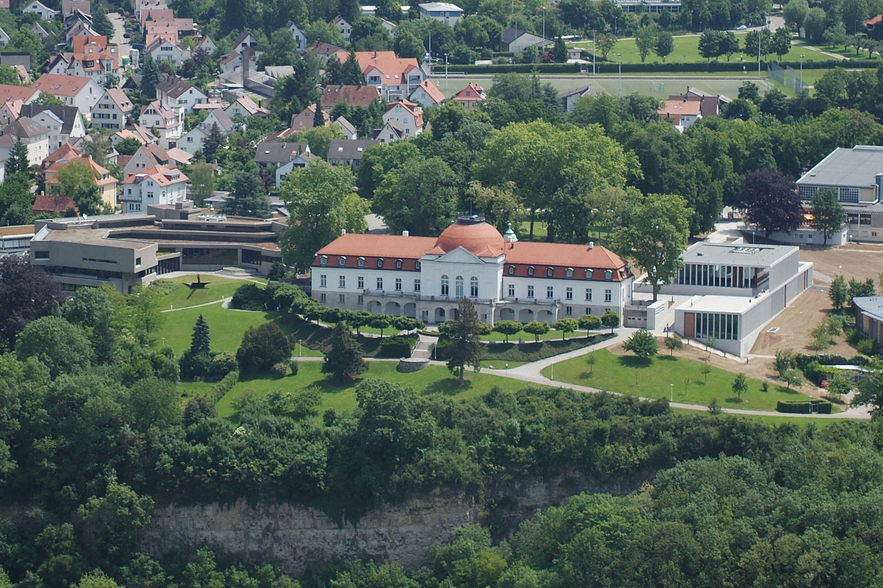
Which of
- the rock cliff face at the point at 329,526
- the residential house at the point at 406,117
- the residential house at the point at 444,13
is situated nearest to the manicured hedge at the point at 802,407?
the rock cliff face at the point at 329,526

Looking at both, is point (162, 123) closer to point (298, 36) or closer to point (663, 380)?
point (298, 36)

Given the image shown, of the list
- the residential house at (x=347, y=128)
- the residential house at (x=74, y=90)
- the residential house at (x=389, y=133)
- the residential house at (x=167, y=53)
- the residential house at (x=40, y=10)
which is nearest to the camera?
the residential house at (x=389, y=133)

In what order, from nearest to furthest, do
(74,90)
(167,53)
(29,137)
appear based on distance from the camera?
(29,137) < (74,90) < (167,53)

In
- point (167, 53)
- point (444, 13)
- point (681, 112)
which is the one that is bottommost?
point (681, 112)

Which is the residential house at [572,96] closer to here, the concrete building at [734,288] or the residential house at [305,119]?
the residential house at [305,119]

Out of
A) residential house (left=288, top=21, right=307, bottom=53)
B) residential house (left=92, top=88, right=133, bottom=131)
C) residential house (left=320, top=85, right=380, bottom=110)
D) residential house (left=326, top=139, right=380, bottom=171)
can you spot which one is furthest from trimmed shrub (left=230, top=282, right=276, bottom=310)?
residential house (left=288, top=21, right=307, bottom=53)

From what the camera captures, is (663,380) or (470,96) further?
(470,96)

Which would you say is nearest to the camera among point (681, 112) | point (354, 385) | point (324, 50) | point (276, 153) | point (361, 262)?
point (354, 385)

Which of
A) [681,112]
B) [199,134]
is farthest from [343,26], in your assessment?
[681,112]
